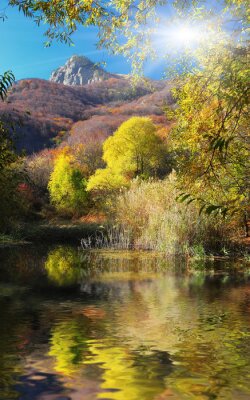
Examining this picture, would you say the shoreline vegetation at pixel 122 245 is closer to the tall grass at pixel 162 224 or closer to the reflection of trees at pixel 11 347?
the tall grass at pixel 162 224

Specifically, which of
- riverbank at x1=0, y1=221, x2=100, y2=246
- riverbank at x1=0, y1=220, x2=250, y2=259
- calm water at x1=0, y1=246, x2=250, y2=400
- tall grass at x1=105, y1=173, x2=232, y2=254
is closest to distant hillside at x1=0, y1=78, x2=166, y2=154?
riverbank at x1=0, y1=221, x2=100, y2=246

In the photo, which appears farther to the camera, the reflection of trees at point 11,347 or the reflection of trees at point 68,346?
the reflection of trees at point 68,346

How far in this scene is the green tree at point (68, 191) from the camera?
1804 inches

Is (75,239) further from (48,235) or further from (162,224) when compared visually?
(162,224)

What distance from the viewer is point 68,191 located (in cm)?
4644

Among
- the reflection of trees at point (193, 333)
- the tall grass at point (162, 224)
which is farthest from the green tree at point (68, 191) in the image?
the reflection of trees at point (193, 333)

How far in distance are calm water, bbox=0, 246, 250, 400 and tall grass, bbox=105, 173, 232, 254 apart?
14.7 feet

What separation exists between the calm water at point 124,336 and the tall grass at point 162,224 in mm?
4493

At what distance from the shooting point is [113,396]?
4.54m

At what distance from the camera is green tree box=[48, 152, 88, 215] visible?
45.8 m

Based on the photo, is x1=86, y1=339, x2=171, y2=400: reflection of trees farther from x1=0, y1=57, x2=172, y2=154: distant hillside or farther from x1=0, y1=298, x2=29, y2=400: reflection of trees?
x1=0, y1=57, x2=172, y2=154: distant hillside

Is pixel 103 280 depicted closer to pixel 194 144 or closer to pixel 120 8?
pixel 194 144

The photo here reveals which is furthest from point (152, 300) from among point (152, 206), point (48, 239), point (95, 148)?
point (95, 148)

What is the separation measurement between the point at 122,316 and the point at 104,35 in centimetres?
480
